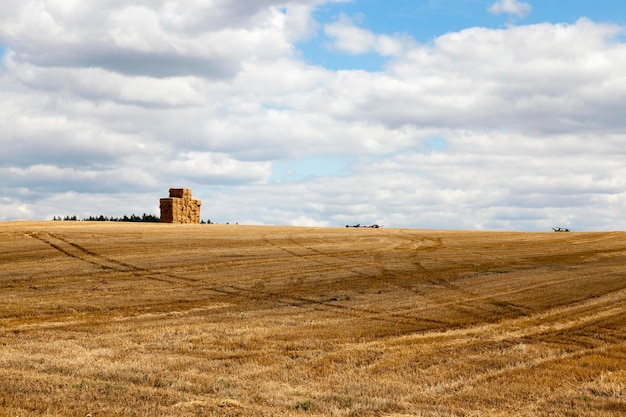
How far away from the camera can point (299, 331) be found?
19.1 m

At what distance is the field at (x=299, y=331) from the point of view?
12.3 metres

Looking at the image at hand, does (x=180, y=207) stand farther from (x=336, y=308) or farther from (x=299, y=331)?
(x=299, y=331)

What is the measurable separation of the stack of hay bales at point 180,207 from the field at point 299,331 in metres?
16.4

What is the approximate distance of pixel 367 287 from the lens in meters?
28.5

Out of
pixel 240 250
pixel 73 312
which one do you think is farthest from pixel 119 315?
pixel 240 250

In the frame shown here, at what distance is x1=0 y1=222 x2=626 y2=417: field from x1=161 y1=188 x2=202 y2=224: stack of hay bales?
646 inches

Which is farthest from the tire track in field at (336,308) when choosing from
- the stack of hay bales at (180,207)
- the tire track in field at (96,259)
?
the stack of hay bales at (180,207)

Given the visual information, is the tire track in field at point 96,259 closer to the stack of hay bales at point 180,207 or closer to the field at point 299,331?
the field at point 299,331

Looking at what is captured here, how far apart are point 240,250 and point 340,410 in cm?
2826

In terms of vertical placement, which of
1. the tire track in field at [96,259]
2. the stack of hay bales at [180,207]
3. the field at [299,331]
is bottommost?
the field at [299,331]

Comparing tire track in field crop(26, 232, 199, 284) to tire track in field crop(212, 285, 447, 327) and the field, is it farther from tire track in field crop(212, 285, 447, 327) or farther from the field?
tire track in field crop(212, 285, 447, 327)

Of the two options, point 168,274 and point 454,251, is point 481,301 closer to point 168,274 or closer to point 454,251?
point 168,274

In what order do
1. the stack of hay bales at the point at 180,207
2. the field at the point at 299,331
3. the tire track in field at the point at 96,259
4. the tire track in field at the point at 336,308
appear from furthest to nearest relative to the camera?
1. the stack of hay bales at the point at 180,207
2. the tire track in field at the point at 96,259
3. the tire track in field at the point at 336,308
4. the field at the point at 299,331

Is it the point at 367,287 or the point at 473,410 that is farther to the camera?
the point at 367,287
